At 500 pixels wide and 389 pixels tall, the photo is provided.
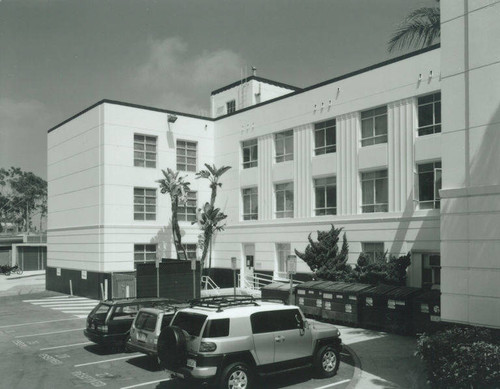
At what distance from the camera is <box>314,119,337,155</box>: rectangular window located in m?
26.5

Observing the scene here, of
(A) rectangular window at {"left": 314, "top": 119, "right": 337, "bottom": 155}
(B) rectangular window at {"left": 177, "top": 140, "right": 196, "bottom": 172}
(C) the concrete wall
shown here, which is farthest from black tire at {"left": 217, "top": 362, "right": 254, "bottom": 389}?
(B) rectangular window at {"left": 177, "top": 140, "right": 196, "bottom": 172}

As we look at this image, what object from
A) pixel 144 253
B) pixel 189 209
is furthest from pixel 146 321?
pixel 189 209

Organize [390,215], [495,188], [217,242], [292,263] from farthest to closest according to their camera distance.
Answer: [217,242] < [390,215] < [292,263] < [495,188]

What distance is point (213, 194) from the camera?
31.3 m

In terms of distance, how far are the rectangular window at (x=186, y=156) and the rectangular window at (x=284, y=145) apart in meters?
6.55

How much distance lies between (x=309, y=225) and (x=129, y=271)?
11228mm

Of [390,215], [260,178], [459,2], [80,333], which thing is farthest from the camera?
[260,178]

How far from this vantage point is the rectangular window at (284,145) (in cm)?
2905

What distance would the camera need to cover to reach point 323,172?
26625 mm

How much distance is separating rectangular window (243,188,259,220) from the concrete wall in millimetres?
19639

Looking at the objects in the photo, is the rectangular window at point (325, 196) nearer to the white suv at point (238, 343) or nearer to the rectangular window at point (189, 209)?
the rectangular window at point (189, 209)

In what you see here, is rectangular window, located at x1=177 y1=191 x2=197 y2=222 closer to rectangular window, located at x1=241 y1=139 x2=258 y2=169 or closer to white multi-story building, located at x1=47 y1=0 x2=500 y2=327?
white multi-story building, located at x1=47 y1=0 x2=500 y2=327

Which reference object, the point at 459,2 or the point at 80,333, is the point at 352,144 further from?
the point at 80,333

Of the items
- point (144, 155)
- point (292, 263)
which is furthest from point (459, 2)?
point (144, 155)
